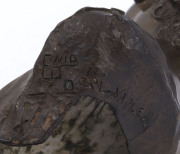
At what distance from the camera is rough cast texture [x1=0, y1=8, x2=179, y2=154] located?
881mm

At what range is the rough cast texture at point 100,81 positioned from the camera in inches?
34.7

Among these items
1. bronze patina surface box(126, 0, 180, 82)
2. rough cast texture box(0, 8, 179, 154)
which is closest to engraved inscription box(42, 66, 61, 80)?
rough cast texture box(0, 8, 179, 154)

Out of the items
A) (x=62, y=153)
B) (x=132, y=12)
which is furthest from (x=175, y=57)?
(x=62, y=153)

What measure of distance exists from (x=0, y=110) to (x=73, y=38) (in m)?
0.20

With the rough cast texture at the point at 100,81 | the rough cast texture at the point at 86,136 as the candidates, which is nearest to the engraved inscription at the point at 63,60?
the rough cast texture at the point at 100,81

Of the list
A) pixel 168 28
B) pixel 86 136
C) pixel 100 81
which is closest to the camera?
pixel 100 81

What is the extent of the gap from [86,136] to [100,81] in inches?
6.9

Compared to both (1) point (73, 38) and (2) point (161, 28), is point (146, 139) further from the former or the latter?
(2) point (161, 28)

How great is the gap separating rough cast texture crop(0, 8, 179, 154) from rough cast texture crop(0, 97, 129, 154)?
10 centimetres

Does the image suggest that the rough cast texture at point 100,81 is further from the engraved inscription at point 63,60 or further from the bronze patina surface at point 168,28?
the bronze patina surface at point 168,28

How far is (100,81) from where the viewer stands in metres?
0.89

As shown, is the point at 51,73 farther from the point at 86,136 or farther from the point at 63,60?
the point at 86,136

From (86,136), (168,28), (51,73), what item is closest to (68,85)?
(51,73)

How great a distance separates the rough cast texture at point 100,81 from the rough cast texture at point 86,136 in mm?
100
